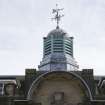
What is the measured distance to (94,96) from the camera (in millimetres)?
33875

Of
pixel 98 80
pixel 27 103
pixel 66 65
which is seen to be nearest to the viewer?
pixel 27 103

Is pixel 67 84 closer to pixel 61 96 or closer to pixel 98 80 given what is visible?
pixel 61 96

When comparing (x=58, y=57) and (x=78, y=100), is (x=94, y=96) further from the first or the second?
(x=58, y=57)

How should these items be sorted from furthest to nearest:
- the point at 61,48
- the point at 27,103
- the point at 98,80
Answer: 1. the point at 61,48
2. the point at 98,80
3. the point at 27,103

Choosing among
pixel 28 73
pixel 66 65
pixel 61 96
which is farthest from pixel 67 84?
pixel 66 65

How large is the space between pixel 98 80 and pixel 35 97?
8.20 m

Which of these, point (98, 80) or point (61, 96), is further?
point (98, 80)

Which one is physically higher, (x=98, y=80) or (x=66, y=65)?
(x=66, y=65)

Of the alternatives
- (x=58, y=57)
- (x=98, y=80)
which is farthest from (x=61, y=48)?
(x=98, y=80)

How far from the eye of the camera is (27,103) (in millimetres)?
33625

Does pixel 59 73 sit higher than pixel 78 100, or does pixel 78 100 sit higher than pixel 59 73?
pixel 59 73

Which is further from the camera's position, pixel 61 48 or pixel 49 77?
pixel 61 48

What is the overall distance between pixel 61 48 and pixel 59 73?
307ft

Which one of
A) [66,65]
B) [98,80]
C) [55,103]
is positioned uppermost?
[66,65]
